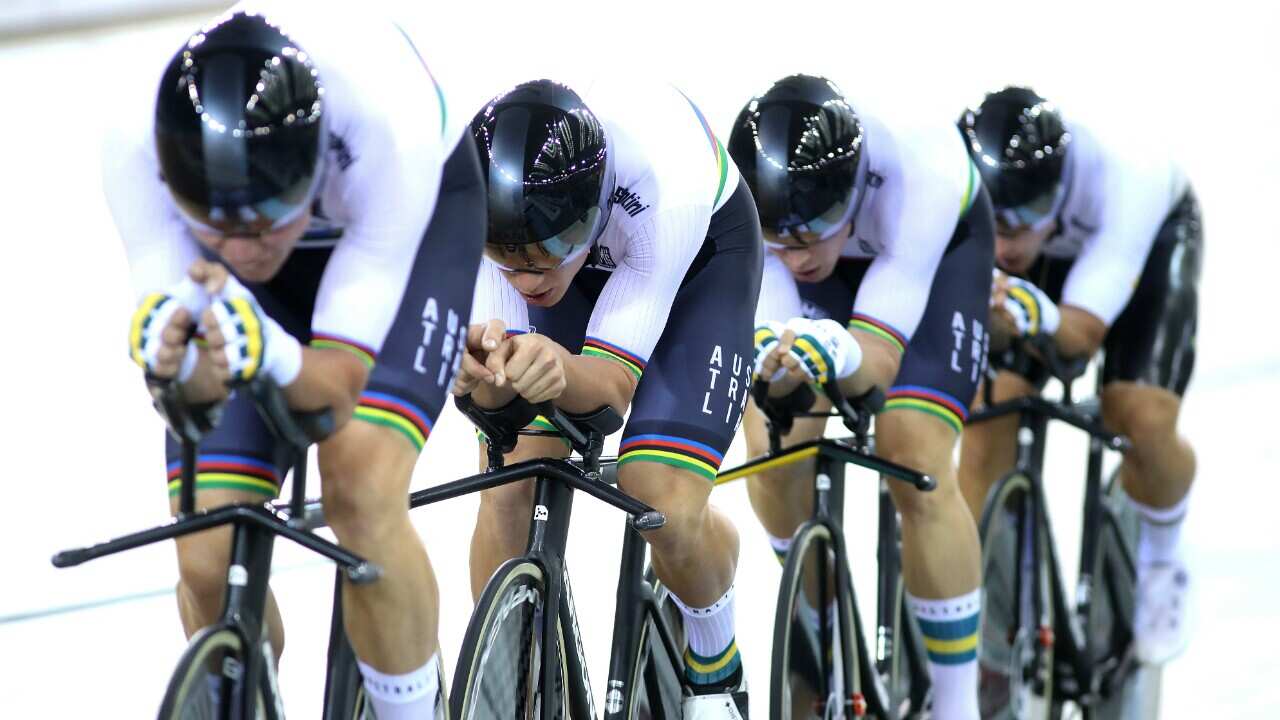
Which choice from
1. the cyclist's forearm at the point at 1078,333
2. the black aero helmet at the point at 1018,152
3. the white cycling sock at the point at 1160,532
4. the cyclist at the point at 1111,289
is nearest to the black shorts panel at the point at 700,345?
the cyclist at the point at 1111,289

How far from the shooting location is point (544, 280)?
283 cm

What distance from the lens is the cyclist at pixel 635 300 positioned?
2686 millimetres

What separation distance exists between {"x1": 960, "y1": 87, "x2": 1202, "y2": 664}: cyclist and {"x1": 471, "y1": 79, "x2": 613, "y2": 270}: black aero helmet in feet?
5.31

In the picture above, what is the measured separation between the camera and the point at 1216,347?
31.6 feet

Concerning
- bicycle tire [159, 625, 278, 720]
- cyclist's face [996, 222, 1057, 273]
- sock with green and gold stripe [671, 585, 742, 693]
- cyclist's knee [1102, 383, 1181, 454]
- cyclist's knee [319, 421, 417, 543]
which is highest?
cyclist's face [996, 222, 1057, 273]

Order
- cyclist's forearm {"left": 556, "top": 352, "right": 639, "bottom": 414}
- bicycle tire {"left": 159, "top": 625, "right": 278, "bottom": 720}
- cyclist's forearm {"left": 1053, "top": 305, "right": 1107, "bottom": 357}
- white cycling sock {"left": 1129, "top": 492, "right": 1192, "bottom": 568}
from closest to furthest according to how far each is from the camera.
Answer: bicycle tire {"left": 159, "top": 625, "right": 278, "bottom": 720}, cyclist's forearm {"left": 556, "top": 352, "right": 639, "bottom": 414}, cyclist's forearm {"left": 1053, "top": 305, "right": 1107, "bottom": 357}, white cycling sock {"left": 1129, "top": 492, "right": 1192, "bottom": 568}

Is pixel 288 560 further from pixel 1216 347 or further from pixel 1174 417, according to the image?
pixel 1216 347

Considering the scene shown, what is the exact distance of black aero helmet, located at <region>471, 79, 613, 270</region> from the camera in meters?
2.67

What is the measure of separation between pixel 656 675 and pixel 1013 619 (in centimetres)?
142

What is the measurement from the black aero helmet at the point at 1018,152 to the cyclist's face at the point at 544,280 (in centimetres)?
169

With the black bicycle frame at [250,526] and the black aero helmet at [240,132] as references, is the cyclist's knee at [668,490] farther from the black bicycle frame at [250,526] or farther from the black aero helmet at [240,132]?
the black aero helmet at [240,132]

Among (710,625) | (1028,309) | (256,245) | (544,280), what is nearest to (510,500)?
(544,280)

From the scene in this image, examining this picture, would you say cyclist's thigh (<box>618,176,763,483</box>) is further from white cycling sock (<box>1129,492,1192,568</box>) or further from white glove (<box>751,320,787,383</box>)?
white cycling sock (<box>1129,492,1192,568</box>)

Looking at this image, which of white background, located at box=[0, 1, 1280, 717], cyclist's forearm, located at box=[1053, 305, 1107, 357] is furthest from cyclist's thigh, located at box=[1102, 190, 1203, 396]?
white background, located at box=[0, 1, 1280, 717]
